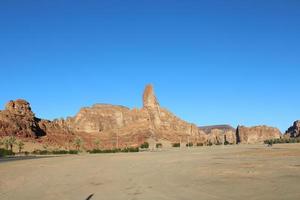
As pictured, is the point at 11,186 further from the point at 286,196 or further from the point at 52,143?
the point at 52,143

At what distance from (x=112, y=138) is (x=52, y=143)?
51.3 m

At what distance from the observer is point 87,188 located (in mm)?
16844

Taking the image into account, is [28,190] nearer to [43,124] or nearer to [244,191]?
[244,191]

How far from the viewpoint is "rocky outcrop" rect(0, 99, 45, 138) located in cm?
12084

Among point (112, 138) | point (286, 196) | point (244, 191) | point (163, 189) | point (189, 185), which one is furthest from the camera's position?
point (112, 138)

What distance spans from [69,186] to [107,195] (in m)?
3.83

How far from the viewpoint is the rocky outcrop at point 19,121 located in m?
121

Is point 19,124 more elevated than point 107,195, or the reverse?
point 19,124

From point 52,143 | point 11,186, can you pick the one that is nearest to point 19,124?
point 52,143

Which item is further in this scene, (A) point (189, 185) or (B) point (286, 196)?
(A) point (189, 185)

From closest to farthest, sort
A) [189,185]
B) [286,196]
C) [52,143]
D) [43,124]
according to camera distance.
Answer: [286,196], [189,185], [52,143], [43,124]

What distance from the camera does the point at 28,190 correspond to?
16.9 meters

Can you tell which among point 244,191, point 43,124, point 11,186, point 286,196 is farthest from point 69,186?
point 43,124

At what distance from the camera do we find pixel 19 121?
419ft
